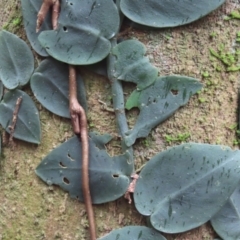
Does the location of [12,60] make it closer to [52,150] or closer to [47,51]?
[47,51]

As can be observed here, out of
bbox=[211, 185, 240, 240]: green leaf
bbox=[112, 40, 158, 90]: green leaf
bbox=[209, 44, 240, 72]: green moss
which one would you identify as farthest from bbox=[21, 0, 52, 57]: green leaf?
bbox=[211, 185, 240, 240]: green leaf

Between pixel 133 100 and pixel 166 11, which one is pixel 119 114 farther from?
pixel 166 11

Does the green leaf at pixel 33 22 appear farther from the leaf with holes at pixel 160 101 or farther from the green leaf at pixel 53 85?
the leaf with holes at pixel 160 101

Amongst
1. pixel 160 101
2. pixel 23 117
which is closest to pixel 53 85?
pixel 23 117

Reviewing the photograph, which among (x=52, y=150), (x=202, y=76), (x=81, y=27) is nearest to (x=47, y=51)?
(x=81, y=27)

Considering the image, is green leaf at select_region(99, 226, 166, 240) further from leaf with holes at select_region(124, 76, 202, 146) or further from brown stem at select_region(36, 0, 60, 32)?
brown stem at select_region(36, 0, 60, 32)
